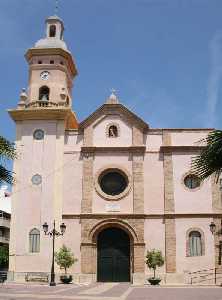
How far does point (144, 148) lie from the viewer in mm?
37844

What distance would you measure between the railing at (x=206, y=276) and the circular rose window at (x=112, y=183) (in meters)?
7.92

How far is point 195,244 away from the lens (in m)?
35.8

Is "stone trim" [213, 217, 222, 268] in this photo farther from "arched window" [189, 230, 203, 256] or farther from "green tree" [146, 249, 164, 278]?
"green tree" [146, 249, 164, 278]

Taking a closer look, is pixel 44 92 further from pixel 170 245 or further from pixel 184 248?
pixel 184 248

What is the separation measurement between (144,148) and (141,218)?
18.2 ft

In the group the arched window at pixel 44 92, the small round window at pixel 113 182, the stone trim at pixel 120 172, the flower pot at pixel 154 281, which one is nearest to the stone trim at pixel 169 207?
the flower pot at pixel 154 281

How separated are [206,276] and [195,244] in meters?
2.43

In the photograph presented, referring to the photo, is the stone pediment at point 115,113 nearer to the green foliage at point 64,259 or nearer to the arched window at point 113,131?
the arched window at point 113,131

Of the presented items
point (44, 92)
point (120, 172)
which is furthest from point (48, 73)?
point (120, 172)

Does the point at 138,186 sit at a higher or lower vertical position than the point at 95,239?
higher

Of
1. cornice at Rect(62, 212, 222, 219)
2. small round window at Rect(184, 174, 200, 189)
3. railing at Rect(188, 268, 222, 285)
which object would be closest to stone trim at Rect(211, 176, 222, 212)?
cornice at Rect(62, 212, 222, 219)

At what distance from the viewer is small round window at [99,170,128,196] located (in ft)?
123

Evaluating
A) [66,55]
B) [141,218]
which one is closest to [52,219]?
[141,218]

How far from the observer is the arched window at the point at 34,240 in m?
36.1
